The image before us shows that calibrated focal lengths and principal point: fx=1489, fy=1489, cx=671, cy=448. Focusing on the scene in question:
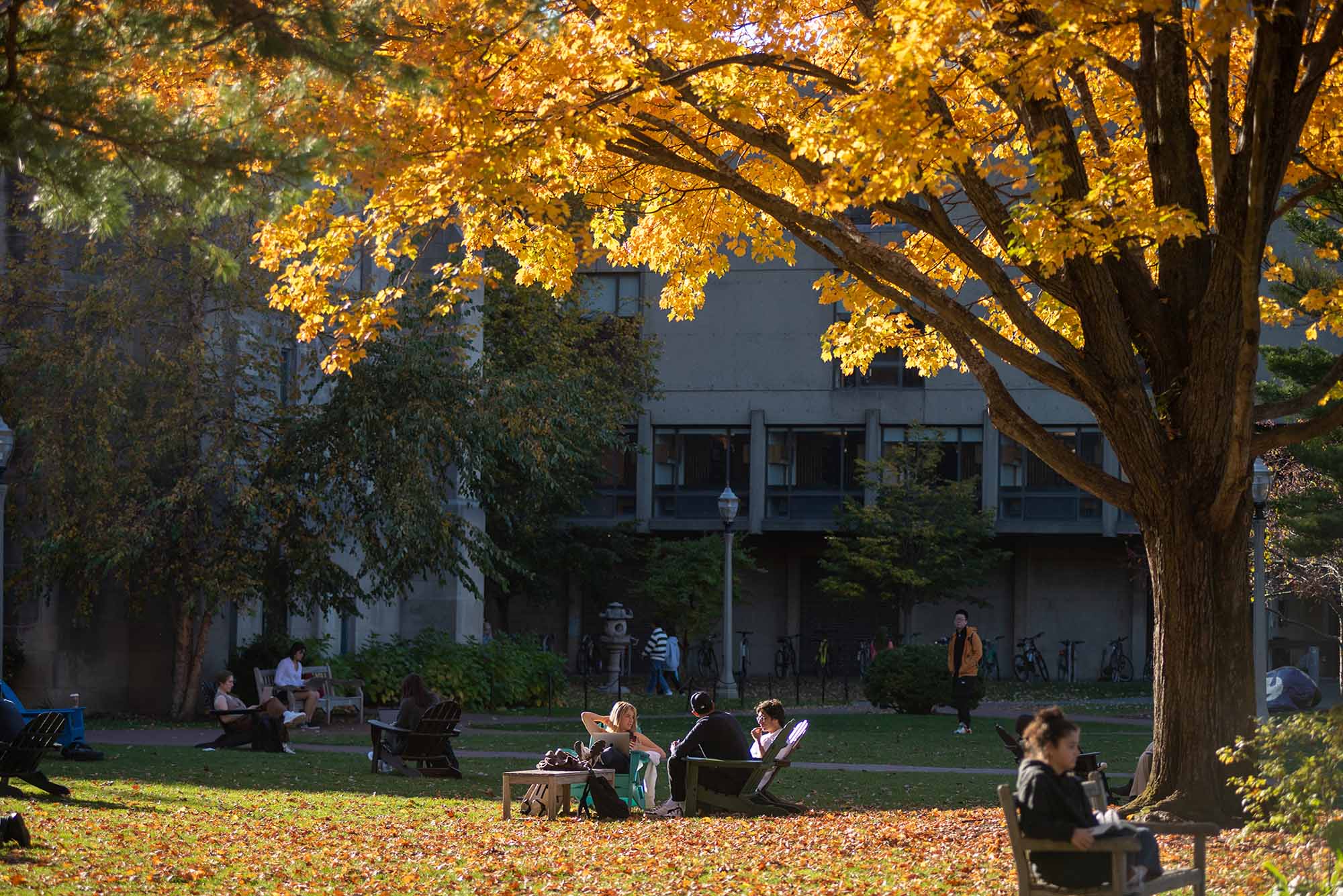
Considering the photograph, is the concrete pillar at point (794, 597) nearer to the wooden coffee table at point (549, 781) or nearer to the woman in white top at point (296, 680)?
the woman in white top at point (296, 680)

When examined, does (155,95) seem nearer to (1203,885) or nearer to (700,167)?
(700,167)

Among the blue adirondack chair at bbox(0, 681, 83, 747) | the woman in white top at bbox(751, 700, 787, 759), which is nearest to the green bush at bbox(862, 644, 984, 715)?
the woman in white top at bbox(751, 700, 787, 759)

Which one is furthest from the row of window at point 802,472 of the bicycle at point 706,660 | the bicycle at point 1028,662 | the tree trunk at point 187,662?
the tree trunk at point 187,662

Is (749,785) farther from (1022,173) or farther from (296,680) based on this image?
(296,680)

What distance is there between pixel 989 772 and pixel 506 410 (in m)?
10.1

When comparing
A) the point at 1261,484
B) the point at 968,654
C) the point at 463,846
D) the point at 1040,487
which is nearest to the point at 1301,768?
the point at 463,846

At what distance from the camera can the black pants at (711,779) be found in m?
12.6

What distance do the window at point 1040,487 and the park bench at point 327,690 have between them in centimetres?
2403

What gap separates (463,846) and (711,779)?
2.65m

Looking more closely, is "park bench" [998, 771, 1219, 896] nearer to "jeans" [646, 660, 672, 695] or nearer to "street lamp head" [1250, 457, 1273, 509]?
"street lamp head" [1250, 457, 1273, 509]

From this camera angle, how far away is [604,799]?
12.5 meters

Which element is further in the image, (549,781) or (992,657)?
(992,657)

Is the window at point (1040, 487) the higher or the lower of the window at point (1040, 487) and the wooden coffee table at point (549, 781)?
the higher

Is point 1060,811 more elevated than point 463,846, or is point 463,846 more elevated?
point 1060,811
